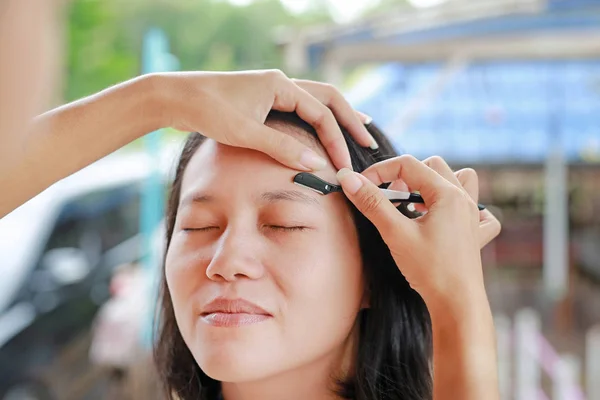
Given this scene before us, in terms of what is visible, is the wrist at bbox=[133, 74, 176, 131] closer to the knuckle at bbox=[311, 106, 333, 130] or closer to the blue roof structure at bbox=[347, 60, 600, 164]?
the knuckle at bbox=[311, 106, 333, 130]

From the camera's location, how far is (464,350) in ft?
2.75

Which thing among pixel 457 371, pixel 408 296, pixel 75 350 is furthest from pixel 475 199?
pixel 75 350

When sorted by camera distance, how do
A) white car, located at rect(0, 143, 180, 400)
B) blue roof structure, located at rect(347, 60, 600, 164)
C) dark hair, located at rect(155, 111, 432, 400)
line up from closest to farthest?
dark hair, located at rect(155, 111, 432, 400) → white car, located at rect(0, 143, 180, 400) → blue roof structure, located at rect(347, 60, 600, 164)

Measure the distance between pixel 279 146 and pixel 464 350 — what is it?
35 cm

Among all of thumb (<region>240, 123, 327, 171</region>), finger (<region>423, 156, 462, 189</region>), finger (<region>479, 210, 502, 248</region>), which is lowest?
finger (<region>479, 210, 502, 248</region>)

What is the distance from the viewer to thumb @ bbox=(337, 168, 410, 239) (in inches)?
33.9

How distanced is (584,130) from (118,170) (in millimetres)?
3286

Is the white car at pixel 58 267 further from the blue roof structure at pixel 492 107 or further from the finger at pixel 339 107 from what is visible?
the finger at pixel 339 107

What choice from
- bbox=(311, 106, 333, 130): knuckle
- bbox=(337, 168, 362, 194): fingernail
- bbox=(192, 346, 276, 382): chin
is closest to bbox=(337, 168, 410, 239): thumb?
bbox=(337, 168, 362, 194): fingernail

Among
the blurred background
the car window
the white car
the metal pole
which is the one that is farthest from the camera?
the car window

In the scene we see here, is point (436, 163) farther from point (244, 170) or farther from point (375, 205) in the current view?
point (244, 170)

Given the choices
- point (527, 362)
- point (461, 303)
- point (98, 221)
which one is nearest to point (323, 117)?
point (461, 303)

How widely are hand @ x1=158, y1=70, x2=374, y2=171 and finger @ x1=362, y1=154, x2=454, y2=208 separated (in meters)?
0.08

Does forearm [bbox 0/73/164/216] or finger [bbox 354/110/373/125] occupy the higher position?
finger [bbox 354/110/373/125]
